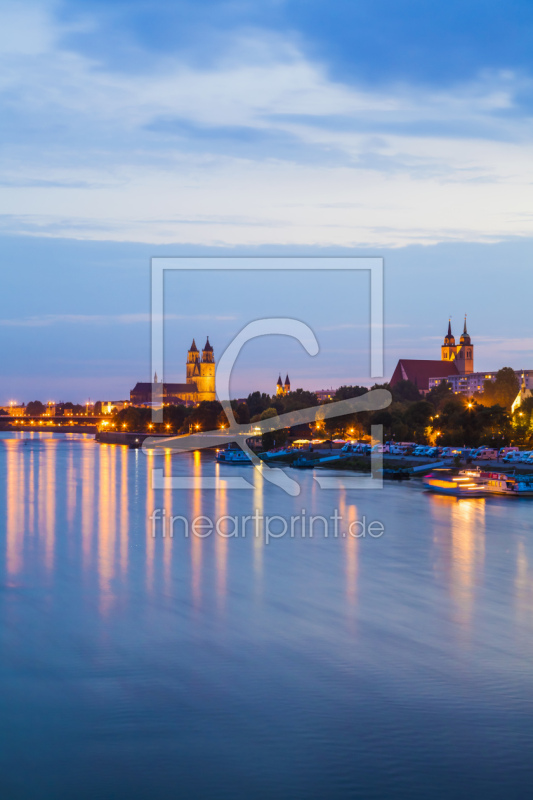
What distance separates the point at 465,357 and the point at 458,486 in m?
82.2

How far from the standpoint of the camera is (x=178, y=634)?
12.0 m

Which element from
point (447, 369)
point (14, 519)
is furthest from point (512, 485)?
point (447, 369)

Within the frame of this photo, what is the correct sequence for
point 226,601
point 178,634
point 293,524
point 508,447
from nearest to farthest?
point 178,634
point 226,601
point 293,524
point 508,447

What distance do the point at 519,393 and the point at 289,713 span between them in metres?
56.9

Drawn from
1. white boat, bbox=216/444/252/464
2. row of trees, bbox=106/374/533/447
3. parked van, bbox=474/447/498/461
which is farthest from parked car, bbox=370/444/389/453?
white boat, bbox=216/444/252/464

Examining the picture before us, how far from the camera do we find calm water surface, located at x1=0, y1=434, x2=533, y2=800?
7691mm

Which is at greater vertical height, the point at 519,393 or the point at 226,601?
the point at 519,393

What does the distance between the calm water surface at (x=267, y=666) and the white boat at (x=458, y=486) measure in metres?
8.32

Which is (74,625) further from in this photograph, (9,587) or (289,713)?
(289,713)

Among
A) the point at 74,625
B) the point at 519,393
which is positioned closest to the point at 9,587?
the point at 74,625

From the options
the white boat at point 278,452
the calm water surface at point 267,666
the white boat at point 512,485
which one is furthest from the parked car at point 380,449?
the calm water surface at point 267,666

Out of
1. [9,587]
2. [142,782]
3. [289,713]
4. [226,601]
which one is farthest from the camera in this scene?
[9,587]

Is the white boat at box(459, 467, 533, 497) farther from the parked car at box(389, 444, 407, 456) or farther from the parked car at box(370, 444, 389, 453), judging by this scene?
the parked car at box(370, 444, 389, 453)

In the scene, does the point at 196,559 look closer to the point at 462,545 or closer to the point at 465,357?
the point at 462,545
